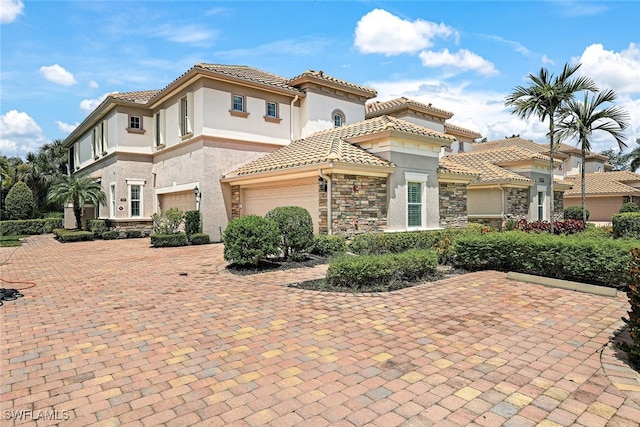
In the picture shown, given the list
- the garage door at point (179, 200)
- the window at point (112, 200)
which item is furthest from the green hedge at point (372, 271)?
the window at point (112, 200)

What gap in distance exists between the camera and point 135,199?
22.2 m

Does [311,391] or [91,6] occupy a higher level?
[91,6]

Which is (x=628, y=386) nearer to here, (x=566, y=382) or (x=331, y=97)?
(x=566, y=382)

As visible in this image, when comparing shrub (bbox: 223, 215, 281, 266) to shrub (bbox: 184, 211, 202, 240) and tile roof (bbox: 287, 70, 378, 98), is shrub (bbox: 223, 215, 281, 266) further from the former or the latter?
tile roof (bbox: 287, 70, 378, 98)

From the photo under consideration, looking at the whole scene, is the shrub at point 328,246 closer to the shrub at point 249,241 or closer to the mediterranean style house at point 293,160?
the mediterranean style house at point 293,160

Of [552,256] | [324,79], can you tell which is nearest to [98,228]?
[324,79]

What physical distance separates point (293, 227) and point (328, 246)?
1645mm

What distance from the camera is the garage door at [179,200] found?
62.0 feet

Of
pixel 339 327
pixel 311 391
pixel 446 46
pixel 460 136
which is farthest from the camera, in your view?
pixel 460 136

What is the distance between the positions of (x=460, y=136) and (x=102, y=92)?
25318 millimetres

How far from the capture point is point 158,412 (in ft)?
10.4

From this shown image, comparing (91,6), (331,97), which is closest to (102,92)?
(331,97)

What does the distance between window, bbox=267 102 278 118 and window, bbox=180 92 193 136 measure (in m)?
3.70

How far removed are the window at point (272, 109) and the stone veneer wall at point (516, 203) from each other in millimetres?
12692
